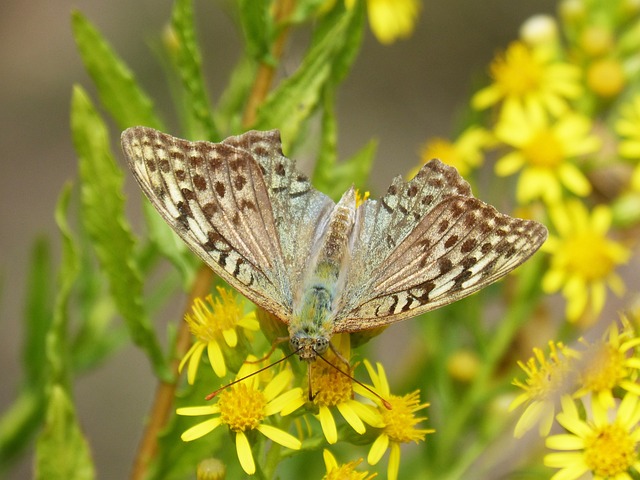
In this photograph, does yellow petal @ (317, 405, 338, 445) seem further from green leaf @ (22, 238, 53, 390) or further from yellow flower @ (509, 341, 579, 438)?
green leaf @ (22, 238, 53, 390)

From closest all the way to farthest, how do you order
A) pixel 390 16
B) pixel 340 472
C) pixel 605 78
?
pixel 340 472 → pixel 605 78 → pixel 390 16

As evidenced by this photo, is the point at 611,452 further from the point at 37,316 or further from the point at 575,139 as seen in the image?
the point at 37,316

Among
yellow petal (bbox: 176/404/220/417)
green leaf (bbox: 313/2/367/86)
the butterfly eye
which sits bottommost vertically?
yellow petal (bbox: 176/404/220/417)

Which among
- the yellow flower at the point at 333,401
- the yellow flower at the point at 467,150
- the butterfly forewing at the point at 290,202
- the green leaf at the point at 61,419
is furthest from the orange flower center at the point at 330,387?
the yellow flower at the point at 467,150

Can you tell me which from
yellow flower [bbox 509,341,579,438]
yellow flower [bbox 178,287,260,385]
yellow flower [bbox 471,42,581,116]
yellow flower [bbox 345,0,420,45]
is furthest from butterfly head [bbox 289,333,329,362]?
yellow flower [bbox 345,0,420,45]

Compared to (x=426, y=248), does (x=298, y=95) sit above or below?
above

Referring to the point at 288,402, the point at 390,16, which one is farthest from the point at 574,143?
the point at 288,402
